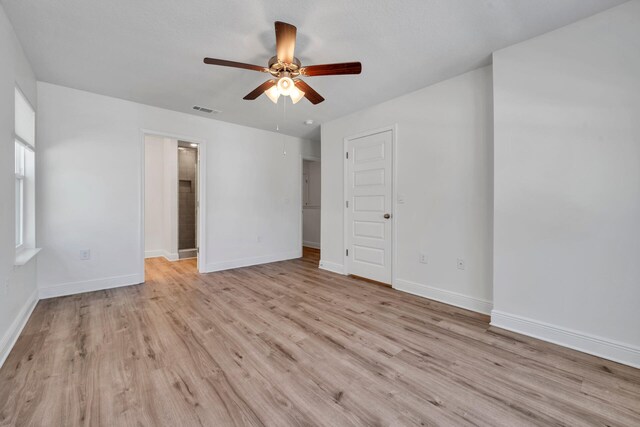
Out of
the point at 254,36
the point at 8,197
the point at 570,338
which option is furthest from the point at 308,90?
the point at 570,338

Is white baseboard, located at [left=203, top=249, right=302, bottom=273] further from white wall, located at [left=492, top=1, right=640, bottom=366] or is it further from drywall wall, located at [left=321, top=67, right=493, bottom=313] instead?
white wall, located at [left=492, top=1, right=640, bottom=366]

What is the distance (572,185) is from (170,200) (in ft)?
19.6

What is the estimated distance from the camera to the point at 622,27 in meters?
1.89

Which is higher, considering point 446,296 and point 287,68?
point 287,68

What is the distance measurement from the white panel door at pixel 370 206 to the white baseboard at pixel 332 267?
0.56 feet

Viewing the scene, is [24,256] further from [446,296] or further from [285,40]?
[446,296]

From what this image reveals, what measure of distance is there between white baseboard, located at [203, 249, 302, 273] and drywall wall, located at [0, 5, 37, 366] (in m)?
2.12

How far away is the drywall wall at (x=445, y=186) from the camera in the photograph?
107 inches

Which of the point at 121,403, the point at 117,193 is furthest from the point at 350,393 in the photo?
the point at 117,193

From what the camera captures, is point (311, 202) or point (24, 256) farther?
point (311, 202)

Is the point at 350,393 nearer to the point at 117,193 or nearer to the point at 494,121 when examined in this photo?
the point at 494,121

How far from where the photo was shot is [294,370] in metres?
1.75

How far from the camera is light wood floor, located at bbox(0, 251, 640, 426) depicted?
1.39 m

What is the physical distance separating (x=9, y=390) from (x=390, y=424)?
215 centimetres
